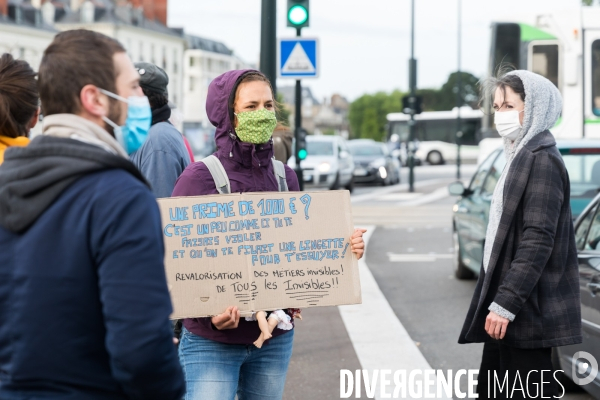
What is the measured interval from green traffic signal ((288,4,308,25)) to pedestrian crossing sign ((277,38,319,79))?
10.8 inches

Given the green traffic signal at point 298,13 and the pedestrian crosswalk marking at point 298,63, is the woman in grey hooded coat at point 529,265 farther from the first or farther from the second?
the pedestrian crosswalk marking at point 298,63

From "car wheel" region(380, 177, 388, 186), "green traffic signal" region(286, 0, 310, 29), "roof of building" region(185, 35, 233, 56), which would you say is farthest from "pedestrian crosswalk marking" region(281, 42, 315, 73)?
"roof of building" region(185, 35, 233, 56)

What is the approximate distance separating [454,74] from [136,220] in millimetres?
148306

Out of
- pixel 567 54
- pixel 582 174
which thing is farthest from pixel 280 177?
pixel 567 54

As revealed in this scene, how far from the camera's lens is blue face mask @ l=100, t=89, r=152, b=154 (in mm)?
2254

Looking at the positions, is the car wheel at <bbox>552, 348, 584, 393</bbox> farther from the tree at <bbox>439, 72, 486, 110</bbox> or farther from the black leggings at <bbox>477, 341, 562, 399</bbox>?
the tree at <bbox>439, 72, 486, 110</bbox>

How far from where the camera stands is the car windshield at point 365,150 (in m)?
32.4

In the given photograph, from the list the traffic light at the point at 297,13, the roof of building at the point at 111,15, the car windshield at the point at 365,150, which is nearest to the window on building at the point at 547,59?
the traffic light at the point at 297,13

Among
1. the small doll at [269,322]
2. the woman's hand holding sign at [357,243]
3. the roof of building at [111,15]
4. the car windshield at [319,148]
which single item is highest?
the roof of building at [111,15]

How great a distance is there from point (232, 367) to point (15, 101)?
1.21 metres

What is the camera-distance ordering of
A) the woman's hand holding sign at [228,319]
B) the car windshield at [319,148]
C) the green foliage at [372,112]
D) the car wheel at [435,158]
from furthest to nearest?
1. the green foliage at [372,112]
2. the car wheel at [435,158]
3. the car windshield at [319,148]
4. the woman's hand holding sign at [228,319]

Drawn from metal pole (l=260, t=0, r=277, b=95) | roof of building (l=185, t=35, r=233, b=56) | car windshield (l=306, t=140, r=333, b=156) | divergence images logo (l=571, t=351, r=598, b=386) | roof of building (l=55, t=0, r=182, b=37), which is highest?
roof of building (l=185, t=35, r=233, b=56)

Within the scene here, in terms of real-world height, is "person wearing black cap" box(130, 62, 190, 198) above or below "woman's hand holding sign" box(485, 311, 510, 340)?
above

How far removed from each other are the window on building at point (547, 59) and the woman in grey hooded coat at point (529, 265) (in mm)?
10914
